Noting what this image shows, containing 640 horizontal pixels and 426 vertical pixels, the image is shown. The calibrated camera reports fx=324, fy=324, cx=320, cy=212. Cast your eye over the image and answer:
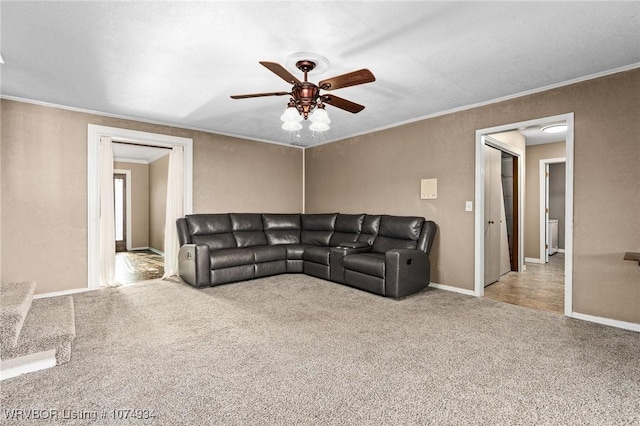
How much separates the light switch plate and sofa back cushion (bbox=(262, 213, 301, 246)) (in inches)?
93.7

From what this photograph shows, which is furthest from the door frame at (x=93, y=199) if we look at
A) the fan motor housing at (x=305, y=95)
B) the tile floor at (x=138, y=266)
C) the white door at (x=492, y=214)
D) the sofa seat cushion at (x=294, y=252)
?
the white door at (x=492, y=214)

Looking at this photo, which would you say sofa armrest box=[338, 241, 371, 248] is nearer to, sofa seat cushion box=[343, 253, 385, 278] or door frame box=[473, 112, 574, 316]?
sofa seat cushion box=[343, 253, 385, 278]

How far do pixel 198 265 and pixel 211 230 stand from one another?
3.03ft

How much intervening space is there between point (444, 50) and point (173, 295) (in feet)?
13.1

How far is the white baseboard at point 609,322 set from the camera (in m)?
2.98

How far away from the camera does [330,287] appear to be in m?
4.45

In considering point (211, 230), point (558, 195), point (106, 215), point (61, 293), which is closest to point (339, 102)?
point (211, 230)

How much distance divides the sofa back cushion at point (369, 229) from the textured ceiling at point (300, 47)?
1872 mm

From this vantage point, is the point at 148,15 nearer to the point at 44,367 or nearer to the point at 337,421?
the point at 44,367

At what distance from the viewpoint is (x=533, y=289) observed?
4.50m

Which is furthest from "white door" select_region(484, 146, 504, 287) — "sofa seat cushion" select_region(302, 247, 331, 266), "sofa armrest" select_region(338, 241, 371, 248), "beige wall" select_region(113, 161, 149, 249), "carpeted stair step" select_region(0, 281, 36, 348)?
"beige wall" select_region(113, 161, 149, 249)

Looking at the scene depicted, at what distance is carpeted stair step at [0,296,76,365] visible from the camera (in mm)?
2273

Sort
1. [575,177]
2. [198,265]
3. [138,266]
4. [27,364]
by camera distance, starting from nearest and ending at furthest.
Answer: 1. [27,364]
2. [575,177]
3. [198,265]
4. [138,266]

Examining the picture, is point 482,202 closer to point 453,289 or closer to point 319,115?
point 453,289
